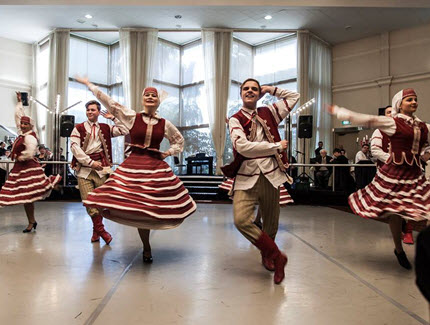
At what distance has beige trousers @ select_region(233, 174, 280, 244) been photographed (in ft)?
7.65

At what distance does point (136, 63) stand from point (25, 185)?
8.14 metres

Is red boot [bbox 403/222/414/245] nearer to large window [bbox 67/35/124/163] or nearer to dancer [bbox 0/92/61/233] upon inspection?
dancer [bbox 0/92/61/233]

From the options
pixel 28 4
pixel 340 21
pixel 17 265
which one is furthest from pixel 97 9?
pixel 17 265

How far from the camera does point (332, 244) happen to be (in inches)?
141

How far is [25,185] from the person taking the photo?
3.98 meters

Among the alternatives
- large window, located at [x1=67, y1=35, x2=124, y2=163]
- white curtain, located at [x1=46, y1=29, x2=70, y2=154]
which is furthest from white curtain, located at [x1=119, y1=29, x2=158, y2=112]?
white curtain, located at [x1=46, y1=29, x2=70, y2=154]

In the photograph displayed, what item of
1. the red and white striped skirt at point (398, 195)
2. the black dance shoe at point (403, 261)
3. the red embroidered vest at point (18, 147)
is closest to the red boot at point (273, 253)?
the red and white striped skirt at point (398, 195)

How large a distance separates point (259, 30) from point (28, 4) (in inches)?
261

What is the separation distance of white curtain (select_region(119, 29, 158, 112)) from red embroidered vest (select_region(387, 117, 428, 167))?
31.3 feet

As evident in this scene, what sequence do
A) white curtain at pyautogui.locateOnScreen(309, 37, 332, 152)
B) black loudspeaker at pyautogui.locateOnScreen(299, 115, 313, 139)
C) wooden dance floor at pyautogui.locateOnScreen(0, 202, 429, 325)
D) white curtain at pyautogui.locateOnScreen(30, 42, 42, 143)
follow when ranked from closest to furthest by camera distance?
wooden dance floor at pyautogui.locateOnScreen(0, 202, 429, 325), black loudspeaker at pyautogui.locateOnScreen(299, 115, 313, 139), white curtain at pyautogui.locateOnScreen(309, 37, 332, 152), white curtain at pyautogui.locateOnScreen(30, 42, 42, 143)

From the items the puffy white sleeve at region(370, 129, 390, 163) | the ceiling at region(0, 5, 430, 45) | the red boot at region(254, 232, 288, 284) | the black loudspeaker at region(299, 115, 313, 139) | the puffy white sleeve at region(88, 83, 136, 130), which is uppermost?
the ceiling at region(0, 5, 430, 45)

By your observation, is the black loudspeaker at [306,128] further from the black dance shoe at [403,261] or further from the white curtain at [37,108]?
the white curtain at [37,108]

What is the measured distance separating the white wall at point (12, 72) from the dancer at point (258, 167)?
12.0 meters

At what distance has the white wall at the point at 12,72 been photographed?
12023mm
